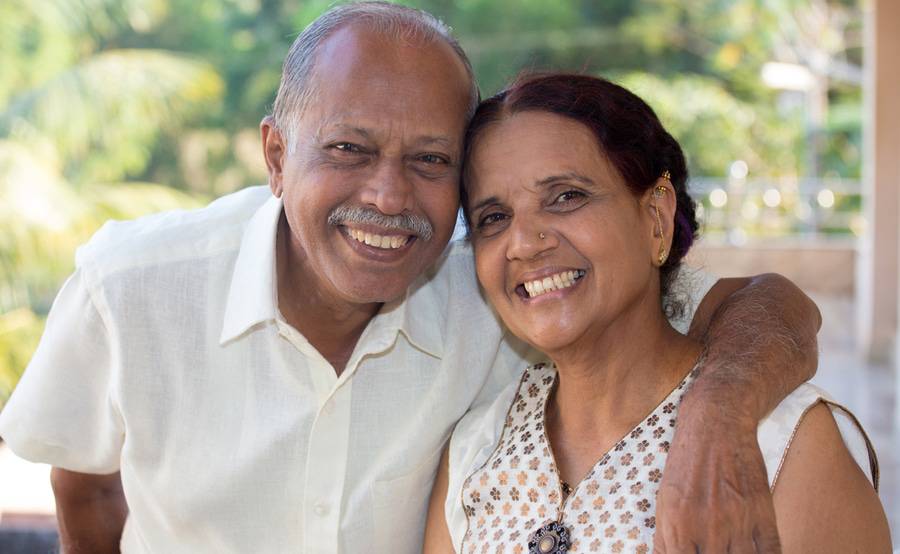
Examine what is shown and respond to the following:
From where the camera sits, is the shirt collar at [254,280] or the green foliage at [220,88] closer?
the shirt collar at [254,280]

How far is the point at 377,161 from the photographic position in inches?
79.0

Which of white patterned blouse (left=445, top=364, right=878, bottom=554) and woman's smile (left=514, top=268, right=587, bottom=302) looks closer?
white patterned blouse (left=445, top=364, right=878, bottom=554)

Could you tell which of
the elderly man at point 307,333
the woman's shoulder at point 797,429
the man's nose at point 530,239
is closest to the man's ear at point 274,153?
the elderly man at point 307,333

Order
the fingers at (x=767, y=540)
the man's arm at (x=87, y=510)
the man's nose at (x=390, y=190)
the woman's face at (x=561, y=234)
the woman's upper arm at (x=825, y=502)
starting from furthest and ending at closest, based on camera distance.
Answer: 1. the man's arm at (x=87, y=510)
2. the man's nose at (x=390, y=190)
3. the woman's face at (x=561, y=234)
4. the woman's upper arm at (x=825, y=502)
5. the fingers at (x=767, y=540)

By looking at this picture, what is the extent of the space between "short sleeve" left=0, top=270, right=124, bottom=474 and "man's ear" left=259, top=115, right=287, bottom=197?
0.45 metres

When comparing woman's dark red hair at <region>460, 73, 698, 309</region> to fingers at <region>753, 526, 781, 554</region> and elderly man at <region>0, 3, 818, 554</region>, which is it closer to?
elderly man at <region>0, 3, 818, 554</region>

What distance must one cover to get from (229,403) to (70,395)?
358 mm

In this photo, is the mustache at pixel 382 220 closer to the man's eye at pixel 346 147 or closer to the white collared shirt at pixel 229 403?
the man's eye at pixel 346 147

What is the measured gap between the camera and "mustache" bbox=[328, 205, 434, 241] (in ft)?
6.51

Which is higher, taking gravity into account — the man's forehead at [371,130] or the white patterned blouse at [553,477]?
the man's forehead at [371,130]

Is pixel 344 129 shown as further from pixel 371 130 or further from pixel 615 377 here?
pixel 615 377

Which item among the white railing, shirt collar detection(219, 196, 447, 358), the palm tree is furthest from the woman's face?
the white railing

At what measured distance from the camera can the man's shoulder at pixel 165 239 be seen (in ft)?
7.05

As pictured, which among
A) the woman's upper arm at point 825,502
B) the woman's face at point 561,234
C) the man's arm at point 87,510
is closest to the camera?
the woman's upper arm at point 825,502
